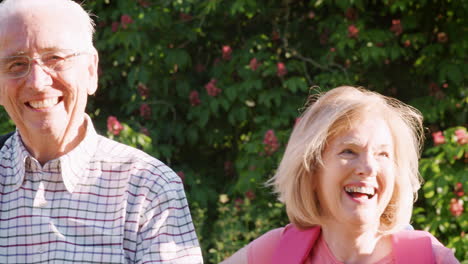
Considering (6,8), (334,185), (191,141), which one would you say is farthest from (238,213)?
(6,8)

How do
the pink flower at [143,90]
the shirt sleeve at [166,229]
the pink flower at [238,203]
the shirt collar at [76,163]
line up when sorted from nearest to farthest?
the shirt sleeve at [166,229] < the shirt collar at [76,163] < the pink flower at [238,203] < the pink flower at [143,90]

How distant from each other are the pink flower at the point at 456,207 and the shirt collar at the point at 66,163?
2413 mm

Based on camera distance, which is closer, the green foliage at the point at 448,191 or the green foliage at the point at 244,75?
the green foliage at the point at 448,191

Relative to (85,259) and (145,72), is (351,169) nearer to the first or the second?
(85,259)

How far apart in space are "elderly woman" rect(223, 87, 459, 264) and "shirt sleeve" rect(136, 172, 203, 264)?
0.39 m

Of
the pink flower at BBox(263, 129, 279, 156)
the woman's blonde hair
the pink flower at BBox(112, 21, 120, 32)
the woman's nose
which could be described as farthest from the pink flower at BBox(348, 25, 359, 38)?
the woman's nose

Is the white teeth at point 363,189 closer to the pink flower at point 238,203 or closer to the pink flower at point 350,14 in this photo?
the pink flower at point 238,203

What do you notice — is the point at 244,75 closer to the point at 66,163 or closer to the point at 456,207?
the point at 456,207

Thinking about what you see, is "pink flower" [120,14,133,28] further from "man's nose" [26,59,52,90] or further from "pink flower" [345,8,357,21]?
"man's nose" [26,59,52,90]

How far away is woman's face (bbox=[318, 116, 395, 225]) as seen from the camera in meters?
2.60

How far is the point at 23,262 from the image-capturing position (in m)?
2.48

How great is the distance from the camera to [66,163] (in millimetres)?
2525

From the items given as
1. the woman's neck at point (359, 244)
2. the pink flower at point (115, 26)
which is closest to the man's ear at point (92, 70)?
the woman's neck at point (359, 244)

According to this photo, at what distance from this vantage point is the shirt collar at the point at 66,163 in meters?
2.52
